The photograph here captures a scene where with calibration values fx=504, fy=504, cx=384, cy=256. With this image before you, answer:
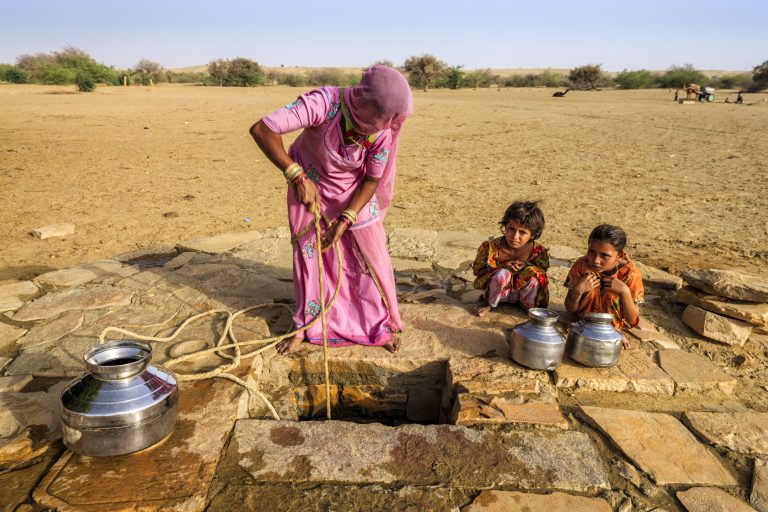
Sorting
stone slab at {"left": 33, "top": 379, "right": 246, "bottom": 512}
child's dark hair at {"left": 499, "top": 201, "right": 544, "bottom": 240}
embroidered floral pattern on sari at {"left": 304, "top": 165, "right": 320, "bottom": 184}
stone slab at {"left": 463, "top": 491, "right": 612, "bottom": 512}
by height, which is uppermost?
embroidered floral pattern on sari at {"left": 304, "top": 165, "right": 320, "bottom": 184}

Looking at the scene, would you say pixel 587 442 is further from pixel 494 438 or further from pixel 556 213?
pixel 556 213

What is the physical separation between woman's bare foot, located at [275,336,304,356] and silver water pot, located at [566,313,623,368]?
1452mm

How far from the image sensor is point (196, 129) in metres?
11.5

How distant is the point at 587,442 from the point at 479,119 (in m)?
12.9

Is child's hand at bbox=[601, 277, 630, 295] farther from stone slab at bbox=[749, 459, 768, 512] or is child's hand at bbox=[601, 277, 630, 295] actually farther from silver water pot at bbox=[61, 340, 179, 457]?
silver water pot at bbox=[61, 340, 179, 457]

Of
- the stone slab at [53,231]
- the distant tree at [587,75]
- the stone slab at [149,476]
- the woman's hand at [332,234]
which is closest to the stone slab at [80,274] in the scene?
the stone slab at [53,231]

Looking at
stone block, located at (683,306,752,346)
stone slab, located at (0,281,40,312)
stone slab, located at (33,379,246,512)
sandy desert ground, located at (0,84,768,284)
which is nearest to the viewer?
stone slab, located at (33,379,246,512)

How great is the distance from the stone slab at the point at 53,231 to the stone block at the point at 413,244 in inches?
121

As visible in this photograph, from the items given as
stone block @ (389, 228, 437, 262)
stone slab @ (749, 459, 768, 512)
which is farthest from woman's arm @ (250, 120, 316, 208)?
stone slab @ (749, 459, 768, 512)

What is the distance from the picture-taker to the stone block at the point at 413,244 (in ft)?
14.3

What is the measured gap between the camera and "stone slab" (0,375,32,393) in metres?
2.31

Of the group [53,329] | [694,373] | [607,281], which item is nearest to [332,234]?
[607,281]

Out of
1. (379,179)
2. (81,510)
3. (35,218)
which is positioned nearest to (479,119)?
(35,218)

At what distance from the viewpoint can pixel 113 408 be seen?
180 centimetres
